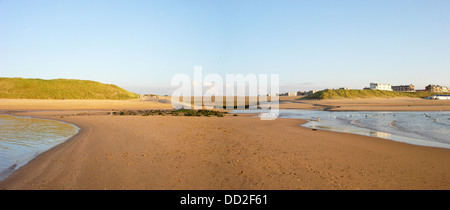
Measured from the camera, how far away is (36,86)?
7612 cm

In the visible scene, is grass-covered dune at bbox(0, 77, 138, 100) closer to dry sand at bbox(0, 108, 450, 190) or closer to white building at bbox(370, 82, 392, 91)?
dry sand at bbox(0, 108, 450, 190)

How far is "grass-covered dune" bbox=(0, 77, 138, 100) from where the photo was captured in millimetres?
68875

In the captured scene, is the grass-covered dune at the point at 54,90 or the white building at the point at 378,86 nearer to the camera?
the grass-covered dune at the point at 54,90

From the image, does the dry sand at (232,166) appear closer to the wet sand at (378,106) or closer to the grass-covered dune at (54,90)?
the wet sand at (378,106)

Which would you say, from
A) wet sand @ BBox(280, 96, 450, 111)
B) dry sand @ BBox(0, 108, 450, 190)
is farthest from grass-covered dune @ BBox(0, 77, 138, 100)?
dry sand @ BBox(0, 108, 450, 190)

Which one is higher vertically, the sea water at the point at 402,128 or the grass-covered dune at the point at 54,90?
the grass-covered dune at the point at 54,90

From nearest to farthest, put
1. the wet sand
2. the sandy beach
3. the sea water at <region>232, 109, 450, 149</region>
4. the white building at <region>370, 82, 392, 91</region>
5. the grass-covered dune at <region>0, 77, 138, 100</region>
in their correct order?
the sandy beach → the sea water at <region>232, 109, 450, 149</region> → the wet sand → the grass-covered dune at <region>0, 77, 138, 100</region> → the white building at <region>370, 82, 392, 91</region>

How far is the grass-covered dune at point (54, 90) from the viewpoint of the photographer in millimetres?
68875

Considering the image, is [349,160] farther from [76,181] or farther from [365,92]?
[365,92]

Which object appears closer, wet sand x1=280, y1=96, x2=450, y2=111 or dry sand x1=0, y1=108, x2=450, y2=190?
dry sand x1=0, y1=108, x2=450, y2=190

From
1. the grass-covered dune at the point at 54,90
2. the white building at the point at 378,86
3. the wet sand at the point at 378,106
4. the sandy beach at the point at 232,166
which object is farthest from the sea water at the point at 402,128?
the white building at the point at 378,86

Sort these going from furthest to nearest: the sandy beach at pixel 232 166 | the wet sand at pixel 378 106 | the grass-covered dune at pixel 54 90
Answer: the grass-covered dune at pixel 54 90 → the wet sand at pixel 378 106 → the sandy beach at pixel 232 166

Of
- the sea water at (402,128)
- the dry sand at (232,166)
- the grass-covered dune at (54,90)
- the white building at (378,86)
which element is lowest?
the sea water at (402,128)
